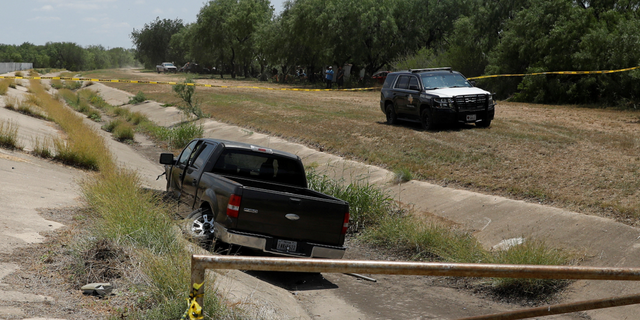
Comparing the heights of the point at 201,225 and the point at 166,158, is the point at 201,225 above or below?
below

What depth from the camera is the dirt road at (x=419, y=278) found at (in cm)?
695

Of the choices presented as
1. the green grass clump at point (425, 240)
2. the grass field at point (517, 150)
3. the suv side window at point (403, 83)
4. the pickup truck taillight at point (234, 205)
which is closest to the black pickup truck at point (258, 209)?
the pickup truck taillight at point (234, 205)

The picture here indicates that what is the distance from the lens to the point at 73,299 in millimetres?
5402

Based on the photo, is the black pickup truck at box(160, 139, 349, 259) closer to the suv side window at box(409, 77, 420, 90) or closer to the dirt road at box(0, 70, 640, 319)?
the dirt road at box(0, 70, 640, 319)

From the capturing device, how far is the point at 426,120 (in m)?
19.3

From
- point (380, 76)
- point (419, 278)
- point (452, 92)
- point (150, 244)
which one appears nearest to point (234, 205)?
point (150, 244)

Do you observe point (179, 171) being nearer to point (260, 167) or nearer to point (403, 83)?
point (260, 167)

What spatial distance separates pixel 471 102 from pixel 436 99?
1.08 m

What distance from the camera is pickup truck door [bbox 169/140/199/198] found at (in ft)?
33.0

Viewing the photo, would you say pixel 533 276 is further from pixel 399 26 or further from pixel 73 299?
pixel 399 26

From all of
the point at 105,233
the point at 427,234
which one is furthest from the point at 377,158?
the point at 105,233

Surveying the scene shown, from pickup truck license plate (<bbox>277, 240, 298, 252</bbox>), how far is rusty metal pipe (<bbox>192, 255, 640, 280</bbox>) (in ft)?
14.1

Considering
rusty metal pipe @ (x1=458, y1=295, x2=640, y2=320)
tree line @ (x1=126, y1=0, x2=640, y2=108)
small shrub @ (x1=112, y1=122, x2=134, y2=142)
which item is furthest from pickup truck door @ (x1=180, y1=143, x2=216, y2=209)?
tree line @ (x1=126, y1=0, x2=640, y2=108)

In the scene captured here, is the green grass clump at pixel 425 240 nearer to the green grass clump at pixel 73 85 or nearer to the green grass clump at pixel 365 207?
the green grass clump at pixel 365 207
